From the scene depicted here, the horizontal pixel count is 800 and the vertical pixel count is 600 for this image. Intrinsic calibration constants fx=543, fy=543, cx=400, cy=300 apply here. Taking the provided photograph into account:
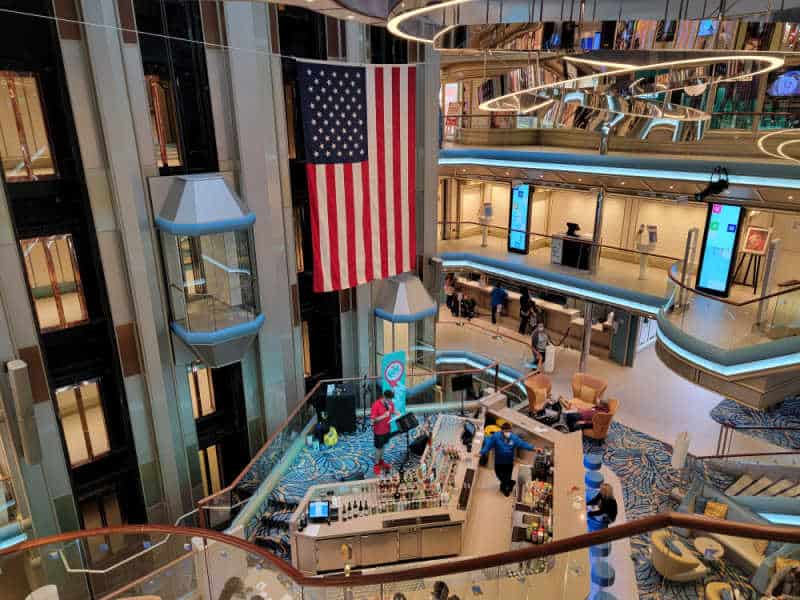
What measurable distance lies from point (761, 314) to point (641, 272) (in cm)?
602

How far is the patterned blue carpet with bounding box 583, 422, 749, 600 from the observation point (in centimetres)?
685

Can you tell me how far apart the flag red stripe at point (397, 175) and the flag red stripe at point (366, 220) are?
70 centimetres

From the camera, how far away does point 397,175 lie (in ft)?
38.1

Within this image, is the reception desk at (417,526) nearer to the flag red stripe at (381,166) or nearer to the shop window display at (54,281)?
the flag red stripe at (381,166)

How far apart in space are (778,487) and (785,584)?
24.9 ft

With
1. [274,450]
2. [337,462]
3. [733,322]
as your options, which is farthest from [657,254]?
[274,450]

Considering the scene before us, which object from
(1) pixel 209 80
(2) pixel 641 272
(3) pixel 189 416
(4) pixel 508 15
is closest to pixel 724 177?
(2) pixel 641 272

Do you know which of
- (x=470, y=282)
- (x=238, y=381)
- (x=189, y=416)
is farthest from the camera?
(x=470, y=282)

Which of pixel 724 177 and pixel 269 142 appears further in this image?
pixel 724 177

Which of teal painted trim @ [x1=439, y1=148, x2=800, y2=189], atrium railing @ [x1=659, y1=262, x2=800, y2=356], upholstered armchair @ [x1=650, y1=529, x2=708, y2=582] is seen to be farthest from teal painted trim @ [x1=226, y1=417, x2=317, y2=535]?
teal painted trim @ [x1=439, y1=148, x2=800, y2=189]

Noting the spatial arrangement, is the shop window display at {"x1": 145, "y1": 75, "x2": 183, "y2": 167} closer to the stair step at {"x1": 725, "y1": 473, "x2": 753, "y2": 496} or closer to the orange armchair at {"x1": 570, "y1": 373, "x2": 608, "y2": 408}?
the orange armchair at {"x1": 570, "y1": 373, "x2": 608, "y2": 408}

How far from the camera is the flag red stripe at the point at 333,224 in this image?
10.4m

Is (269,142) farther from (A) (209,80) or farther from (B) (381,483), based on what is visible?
(B) (381,483)

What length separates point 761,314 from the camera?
9742 millimetres
